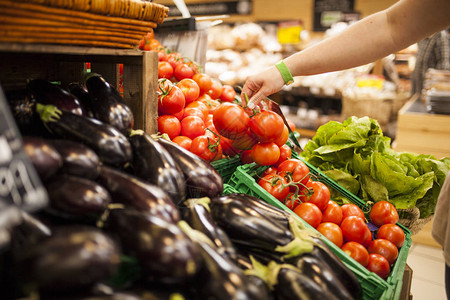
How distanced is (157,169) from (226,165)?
26.7 inches

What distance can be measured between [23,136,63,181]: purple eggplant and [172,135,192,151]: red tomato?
0.83 m

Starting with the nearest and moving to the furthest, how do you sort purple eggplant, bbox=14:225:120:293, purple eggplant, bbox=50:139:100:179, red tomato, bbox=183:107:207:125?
purple eggplant, bbox=14:225:120:293, purple eggplant, bbox=50:139:100:179, red tomato, bbox=183:107:207:125

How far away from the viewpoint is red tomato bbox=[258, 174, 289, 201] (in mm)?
1447

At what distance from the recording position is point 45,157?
762 mm

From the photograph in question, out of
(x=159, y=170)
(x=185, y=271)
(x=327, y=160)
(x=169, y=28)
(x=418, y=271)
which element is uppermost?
(x=169, y=28)

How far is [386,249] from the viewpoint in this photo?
1.40 m

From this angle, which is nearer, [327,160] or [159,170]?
[159,170]

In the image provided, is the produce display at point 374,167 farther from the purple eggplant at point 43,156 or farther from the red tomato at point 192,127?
the purple eggplant at point 43,156

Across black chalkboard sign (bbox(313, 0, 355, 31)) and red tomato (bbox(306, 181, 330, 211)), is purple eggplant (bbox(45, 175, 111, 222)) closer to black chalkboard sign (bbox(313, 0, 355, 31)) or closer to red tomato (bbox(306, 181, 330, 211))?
red tomato (bbox(306, 181, 330, 211))

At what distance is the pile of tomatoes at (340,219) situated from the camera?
135cm

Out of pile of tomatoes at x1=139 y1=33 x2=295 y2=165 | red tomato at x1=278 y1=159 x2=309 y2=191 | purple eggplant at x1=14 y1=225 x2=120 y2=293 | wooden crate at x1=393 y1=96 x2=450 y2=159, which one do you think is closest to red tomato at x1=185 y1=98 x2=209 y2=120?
pile of tomatoes at x1=139 y1=33 x2=295 y2=165

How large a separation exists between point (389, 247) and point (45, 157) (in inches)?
51.2

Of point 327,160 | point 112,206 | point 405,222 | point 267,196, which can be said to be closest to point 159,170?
point 112,206

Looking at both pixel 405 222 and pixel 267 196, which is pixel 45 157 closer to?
pixel 267 196
